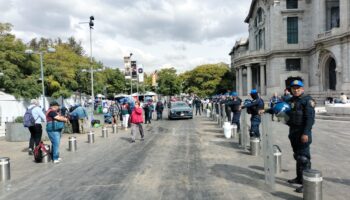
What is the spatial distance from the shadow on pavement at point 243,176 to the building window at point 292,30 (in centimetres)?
4877

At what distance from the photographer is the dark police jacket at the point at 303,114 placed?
20.7 ft

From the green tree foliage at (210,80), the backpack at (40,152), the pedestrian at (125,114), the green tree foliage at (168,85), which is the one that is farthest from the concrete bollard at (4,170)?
the green tree foliage at (168,85)

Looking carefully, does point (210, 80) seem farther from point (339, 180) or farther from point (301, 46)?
point (339, 180)

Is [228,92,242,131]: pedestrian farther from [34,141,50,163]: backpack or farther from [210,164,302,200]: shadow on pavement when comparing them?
[34,141,50,163]: backpack

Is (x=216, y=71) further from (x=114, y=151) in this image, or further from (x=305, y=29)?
(x=114, y=151)

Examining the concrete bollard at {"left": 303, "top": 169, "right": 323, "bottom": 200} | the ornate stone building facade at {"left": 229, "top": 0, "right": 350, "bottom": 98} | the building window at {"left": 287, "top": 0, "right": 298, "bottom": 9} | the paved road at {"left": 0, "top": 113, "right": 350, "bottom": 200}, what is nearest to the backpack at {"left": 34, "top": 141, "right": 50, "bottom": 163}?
the paved road at {"left": 0, "top": 113, "right": 350, "bottom": 200}

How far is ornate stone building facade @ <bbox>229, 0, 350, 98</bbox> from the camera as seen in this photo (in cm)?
3950

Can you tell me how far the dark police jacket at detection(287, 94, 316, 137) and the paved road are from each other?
1254mm

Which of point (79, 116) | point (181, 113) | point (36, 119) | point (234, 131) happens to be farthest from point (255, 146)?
point (181, 113)

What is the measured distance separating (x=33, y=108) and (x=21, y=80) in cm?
2300

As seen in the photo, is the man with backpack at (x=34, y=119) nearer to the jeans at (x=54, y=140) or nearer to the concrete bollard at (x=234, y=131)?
the jeans at (x=54, y=140)

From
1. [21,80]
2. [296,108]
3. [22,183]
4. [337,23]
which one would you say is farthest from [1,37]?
[337,23]

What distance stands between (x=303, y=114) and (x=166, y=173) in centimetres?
354

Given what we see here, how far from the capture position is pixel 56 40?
74.8 metres
